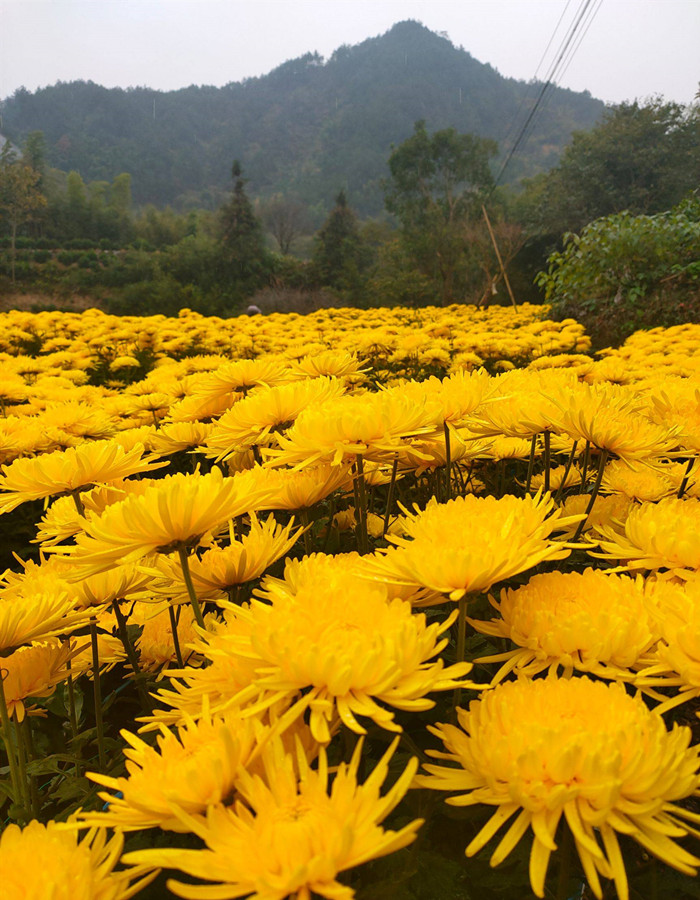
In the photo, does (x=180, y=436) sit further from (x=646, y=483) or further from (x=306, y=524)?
(x=646, y=483)

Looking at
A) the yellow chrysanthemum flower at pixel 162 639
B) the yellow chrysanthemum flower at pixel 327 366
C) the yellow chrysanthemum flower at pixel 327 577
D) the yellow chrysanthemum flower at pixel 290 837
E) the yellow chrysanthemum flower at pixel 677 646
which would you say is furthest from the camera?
the yellow chrysanthemum flower at pixel 327 366

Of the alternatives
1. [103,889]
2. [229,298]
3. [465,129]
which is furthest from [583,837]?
[465,129]

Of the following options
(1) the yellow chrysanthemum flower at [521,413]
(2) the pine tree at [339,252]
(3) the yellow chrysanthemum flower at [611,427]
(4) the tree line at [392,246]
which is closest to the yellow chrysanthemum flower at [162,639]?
(1) the yellow chrysanthemum flower at [521,413]

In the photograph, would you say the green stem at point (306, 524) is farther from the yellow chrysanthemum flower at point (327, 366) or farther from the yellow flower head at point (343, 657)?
the yellow chrysanthemum flower at point (327, 366)

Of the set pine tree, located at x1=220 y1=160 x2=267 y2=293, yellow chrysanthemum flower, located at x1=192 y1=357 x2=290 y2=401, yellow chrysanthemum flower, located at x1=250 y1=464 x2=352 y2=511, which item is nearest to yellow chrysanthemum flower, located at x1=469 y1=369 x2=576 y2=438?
yellow chrysanthemum flower, located at x1=250 y1=464 x2=352 y2=511

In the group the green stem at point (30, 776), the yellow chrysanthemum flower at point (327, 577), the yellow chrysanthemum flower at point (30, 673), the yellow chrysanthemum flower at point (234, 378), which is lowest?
the green stem at point (30, 776)

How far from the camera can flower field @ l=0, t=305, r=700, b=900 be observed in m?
0.43

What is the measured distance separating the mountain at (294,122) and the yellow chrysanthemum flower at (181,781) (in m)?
74.7

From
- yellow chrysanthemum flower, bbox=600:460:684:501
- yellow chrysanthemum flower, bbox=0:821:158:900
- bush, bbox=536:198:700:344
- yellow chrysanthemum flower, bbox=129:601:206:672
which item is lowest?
yellow chrysanthemum flower, bbox=129:601:206:672

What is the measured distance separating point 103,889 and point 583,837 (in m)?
0.38

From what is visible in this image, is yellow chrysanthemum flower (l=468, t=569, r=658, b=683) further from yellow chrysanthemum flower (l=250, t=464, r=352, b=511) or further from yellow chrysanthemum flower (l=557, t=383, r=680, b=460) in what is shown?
yellow chrysanthemum flower (l=250, t=464, r=352, b=511)

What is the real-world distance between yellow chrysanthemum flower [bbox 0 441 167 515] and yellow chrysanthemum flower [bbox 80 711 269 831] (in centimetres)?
62

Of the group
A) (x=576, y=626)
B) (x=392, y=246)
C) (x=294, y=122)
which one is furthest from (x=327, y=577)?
(x=294, y=122)

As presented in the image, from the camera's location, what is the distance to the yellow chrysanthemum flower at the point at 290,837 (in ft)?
1.22
